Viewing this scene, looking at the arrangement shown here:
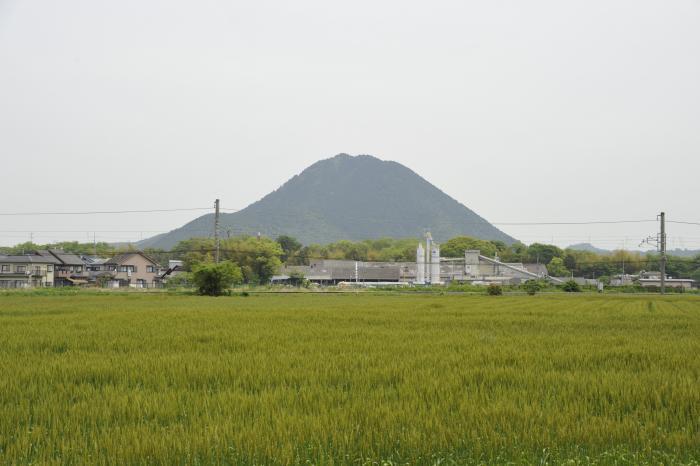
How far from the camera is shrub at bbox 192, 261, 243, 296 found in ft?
116

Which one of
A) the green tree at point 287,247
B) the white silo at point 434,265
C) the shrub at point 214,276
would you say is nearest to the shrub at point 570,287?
the white silo at point 434,265

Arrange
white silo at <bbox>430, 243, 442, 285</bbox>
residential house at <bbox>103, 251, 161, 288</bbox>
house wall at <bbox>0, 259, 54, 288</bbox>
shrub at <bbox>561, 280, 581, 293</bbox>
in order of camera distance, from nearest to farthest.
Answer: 1. shrub at <bbox>561, 280, 581, 293</bbox>
2. house wall at <bbox>0, 259, 54, 288</bbox>
3. residential house at <bbox>103, 251, 161, 288</bbox>
4. white silo at <bbox>430, 243, 442, 285</bbox>

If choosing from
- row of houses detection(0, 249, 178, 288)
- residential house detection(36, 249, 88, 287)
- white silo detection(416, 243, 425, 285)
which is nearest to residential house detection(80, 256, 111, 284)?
row of houses detection(0, 249, 178, 288)

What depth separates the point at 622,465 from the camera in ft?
11.1

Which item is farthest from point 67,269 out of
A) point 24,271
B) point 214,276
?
point 214,276

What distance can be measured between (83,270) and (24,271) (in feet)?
39.4

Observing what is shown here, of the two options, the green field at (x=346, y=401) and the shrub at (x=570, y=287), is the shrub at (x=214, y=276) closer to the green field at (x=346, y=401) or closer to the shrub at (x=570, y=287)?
the green field at (x=346, y=401)

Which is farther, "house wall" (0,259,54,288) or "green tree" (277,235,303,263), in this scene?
"green tree" (277,235,303,263)

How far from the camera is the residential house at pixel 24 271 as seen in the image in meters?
59.1

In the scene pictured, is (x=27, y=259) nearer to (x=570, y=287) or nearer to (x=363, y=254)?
(x=570, y=287)

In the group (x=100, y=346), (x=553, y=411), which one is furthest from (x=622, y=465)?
(x=100, y=346)

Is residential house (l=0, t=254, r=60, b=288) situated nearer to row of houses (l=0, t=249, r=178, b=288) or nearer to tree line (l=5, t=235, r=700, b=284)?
row of houses (l=0, t=249, r=178, b=288)

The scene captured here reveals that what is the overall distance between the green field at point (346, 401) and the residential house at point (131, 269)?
6488cm

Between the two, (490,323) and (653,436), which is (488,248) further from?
(653,436)
